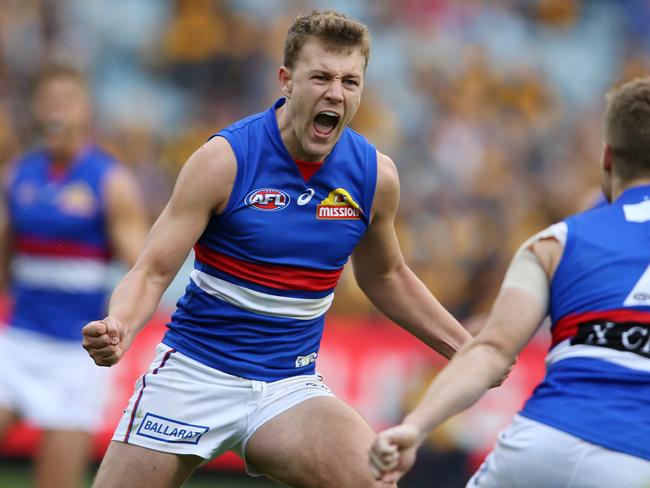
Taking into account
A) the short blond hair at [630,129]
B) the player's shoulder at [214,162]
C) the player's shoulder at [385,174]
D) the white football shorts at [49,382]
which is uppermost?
the short blond hair at [630,129]

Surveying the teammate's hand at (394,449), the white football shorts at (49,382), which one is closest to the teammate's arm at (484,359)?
the teammate's hand at (394,449)

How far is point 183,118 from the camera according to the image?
44.7ft

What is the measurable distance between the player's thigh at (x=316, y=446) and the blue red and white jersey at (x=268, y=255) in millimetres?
261

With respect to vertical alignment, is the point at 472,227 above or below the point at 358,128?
below

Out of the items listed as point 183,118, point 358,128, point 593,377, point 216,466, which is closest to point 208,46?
point 183,118

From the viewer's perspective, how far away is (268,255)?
5020mm

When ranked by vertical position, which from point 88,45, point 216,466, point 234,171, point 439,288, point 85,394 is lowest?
point 216,466

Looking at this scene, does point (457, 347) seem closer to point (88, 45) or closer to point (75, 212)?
point (75, 212)

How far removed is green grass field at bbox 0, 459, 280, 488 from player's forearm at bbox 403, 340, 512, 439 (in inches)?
221

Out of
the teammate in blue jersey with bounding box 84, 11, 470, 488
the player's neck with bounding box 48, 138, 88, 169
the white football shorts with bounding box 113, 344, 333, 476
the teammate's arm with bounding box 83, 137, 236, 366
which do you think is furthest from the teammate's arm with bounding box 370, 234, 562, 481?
the player's neck with bounding box 48, 138, 88, 169

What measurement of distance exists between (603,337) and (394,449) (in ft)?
2.66

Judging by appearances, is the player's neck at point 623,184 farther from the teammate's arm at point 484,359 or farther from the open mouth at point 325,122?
the open mouth at point 325,122

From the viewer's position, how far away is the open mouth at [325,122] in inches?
195

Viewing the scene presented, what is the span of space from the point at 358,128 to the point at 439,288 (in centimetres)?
273
